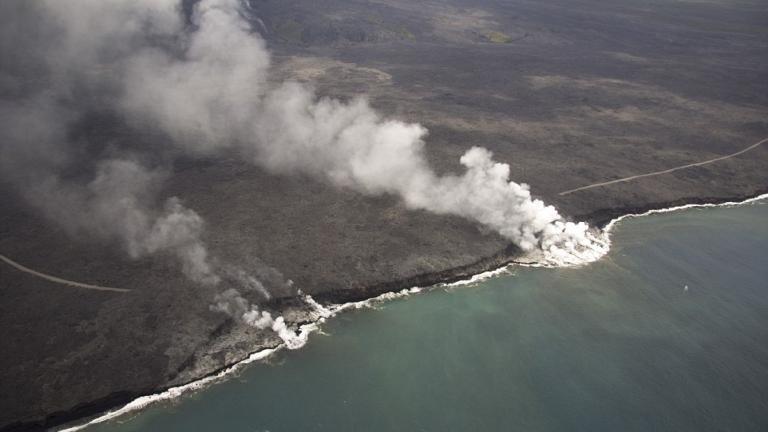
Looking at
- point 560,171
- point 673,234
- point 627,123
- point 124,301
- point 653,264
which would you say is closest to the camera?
point 124,301

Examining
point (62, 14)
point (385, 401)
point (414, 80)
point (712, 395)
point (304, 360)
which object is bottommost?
point (712, 395)

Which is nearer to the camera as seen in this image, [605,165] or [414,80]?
[605,165]

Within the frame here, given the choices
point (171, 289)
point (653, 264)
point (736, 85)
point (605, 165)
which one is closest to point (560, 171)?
point (605, 165)

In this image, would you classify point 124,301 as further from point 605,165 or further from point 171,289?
point 605,165

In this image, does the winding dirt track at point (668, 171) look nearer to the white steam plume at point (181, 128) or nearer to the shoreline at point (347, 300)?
the shoreline at point (347, 300)

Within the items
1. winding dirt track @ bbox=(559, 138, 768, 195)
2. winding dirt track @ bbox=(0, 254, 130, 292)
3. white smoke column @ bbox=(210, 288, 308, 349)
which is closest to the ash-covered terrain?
white smoke column @ bbox=(210, 288, 308, 349)

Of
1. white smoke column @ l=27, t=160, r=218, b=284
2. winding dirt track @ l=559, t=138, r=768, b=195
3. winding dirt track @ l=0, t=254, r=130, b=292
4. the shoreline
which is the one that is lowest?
the shoreline

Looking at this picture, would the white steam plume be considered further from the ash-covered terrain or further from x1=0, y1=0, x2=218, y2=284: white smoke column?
the ash-covered terrain
